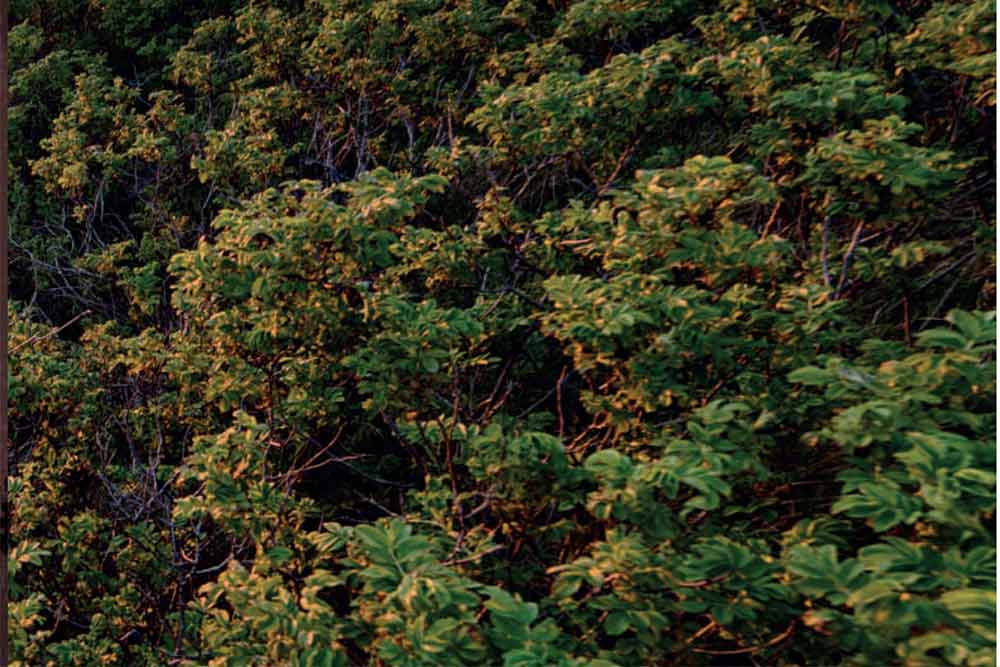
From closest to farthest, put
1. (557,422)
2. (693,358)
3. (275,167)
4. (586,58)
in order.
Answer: (693,358) < (557,422) < (586,58) < (275,167)

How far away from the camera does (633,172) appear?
82.9 inches

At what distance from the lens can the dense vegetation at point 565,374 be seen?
131 cm

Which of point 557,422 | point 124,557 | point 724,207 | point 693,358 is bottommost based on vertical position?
point 124,557

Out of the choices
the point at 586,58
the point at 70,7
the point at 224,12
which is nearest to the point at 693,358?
the point at 586,58

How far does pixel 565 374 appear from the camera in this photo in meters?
1.85

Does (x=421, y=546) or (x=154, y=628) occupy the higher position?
(x=421, y=546)

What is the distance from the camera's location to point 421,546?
54.7 inches

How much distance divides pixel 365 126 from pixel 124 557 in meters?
1.57

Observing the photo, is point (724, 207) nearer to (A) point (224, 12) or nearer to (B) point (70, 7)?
(A) point (224, 12)

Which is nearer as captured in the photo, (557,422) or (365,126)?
(557,422)

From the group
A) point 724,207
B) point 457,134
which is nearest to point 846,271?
point 724,207

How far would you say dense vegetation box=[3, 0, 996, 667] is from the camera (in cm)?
131

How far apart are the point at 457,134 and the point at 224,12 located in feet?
4.53

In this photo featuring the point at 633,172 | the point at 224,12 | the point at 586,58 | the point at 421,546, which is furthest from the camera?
the point at 224,12
